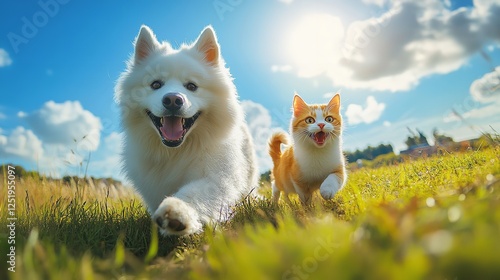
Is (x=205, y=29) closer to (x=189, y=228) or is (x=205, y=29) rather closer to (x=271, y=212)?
(x=271, y=212)

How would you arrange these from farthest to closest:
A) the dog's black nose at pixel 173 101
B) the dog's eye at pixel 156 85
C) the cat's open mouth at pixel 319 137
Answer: the cat's open mouth at pixel 319 137
the dog's eye at pixel 156 85
the dog's black nose at pixel 173 101

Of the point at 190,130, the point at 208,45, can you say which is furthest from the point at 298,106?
the point at 190,130

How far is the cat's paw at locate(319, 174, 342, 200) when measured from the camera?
397 cm

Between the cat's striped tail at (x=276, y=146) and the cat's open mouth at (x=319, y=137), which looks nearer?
the cat's open mouth at (x=319, y=137)

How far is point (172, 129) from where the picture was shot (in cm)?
414

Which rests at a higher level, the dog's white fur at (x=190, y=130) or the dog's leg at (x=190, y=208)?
the dog's white fur at (x=190, y=130)

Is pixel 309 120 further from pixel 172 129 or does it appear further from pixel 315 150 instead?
pixel 172 129

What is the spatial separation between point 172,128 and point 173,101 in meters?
0.39

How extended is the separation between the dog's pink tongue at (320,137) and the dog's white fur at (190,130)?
95cm

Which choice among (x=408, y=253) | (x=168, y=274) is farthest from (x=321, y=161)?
(x=408, y=253)

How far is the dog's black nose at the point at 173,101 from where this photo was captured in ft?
12.6

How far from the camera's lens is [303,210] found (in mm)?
3611

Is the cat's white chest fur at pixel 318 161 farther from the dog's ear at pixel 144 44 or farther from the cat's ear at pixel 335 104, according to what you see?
the dog's ear at pixel 144 44

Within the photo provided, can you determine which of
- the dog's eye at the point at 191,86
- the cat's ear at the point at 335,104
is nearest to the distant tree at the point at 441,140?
the cat's ear at the point at 335,104
